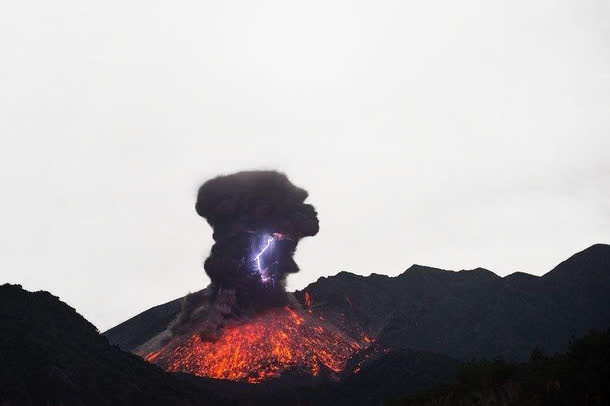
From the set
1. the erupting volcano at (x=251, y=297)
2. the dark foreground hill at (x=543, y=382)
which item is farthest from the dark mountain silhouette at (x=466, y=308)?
the dark foreground hill at (x=543, y=382)

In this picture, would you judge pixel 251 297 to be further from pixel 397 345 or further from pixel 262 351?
pixel 397 345

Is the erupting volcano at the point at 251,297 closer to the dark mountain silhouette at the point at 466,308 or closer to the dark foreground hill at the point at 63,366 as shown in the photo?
the dark mountain silhouette at the point at 466,308

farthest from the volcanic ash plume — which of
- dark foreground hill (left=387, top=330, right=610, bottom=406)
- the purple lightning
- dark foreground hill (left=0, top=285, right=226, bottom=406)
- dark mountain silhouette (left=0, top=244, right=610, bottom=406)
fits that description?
dark foreground hill (left=387, top=330, right=610, bottom=406)

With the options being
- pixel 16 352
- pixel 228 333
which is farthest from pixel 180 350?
pixel 16 352

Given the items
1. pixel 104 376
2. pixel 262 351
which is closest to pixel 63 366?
pixel 104 376

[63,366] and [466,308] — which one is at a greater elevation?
[466,308]

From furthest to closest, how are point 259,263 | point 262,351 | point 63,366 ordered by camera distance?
point 259,263 < point 262,351 < point 63,366
